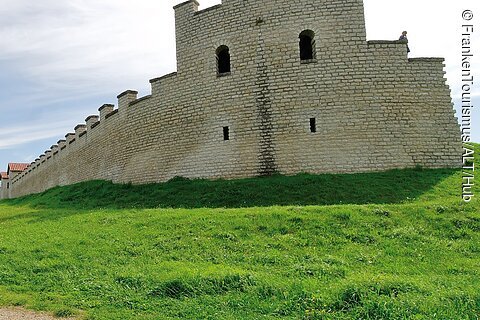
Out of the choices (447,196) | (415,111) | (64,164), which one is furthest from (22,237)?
(64,164)

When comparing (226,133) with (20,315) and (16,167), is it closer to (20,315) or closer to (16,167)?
(20,315)

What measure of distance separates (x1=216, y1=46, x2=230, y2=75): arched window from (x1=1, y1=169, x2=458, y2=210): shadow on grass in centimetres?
429

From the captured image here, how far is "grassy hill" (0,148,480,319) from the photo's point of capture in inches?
208

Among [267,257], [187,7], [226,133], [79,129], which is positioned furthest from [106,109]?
[267,257]

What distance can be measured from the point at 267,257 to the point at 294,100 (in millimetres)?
7972

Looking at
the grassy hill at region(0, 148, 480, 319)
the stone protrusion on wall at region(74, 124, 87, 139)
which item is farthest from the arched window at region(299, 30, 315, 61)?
the stone protrusion on wall at region(74, 124, 87, 139)

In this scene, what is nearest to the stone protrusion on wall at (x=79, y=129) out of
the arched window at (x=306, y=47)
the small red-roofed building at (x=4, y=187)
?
the arched window at (x=306, y=47)

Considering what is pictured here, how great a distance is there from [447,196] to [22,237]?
34.8ft

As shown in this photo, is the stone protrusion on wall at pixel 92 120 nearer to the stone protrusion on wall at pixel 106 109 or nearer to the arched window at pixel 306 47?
the stone protrusion on wall at pixel 106 109

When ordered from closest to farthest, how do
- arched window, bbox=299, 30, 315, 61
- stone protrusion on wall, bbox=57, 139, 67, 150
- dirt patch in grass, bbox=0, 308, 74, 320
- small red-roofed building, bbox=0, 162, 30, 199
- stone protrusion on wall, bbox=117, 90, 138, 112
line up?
dirt patch in grass, bbox=0, 308, 74, 320 < arched window, bbox=299, 30, 315, 61 < stone protrusion on wall, bbox=117, 90, 138, 112 < stone protrusion on wall, bbox=57, 139, 67, 150 < small red-roofed building, bbox=0, 162, 30, 199

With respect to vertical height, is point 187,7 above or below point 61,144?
above

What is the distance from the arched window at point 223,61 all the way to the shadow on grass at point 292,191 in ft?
14.1

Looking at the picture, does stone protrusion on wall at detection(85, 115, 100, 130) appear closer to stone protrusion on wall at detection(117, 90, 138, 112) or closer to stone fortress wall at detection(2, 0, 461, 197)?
stone protrusion on wall at detection(117, 90, 138, 112)

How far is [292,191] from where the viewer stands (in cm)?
1230
